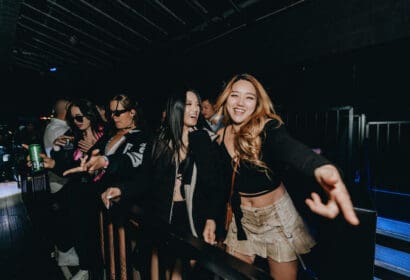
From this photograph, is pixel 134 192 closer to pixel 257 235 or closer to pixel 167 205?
pixel 167 205

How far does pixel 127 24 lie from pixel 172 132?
2884 millimetres

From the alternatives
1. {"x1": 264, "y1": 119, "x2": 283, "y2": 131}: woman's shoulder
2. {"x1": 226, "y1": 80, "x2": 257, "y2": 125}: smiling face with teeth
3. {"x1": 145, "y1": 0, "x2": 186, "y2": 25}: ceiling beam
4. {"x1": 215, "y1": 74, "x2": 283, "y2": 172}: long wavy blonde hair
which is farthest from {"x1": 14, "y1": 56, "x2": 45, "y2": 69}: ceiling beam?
{"x1": 264, "y1": 119, "x2": 283, "y2": 131}: woman's shoulder

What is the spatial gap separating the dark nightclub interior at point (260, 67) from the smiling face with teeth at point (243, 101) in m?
0.60

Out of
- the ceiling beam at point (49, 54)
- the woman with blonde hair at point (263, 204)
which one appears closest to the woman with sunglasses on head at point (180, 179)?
the woman with blonde hair at point (263, 204)

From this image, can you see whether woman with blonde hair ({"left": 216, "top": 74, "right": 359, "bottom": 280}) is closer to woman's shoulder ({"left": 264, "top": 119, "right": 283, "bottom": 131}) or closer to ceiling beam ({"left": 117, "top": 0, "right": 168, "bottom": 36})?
woman's shoulder ({"left": 264, "top": 119, "right": 283, "bottom": 131})

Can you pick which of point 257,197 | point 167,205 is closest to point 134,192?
point 167,205

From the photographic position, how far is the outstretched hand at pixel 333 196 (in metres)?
1.08

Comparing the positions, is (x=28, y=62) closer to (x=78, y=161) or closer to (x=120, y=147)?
(x=78, y=161)

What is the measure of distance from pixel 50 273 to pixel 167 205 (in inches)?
89.7

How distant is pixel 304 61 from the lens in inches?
129

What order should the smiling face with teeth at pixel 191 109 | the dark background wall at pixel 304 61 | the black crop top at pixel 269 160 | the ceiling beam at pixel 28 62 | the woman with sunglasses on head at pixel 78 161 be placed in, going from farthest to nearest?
1. the ceiling beam at pixel 28 62
2. the woman with sunglasses on head at pixel 78 161
3. the dark background wall at pixel 304 61
4. the smiling face with teeth at pixel 191 109
5. the black crop top at pixel 269 160

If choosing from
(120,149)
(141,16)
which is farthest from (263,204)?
(141,16)

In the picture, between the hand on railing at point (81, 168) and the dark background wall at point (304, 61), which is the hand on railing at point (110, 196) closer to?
the hand on railing at point (81, 168)

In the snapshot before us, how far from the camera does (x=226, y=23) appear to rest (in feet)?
11.6
